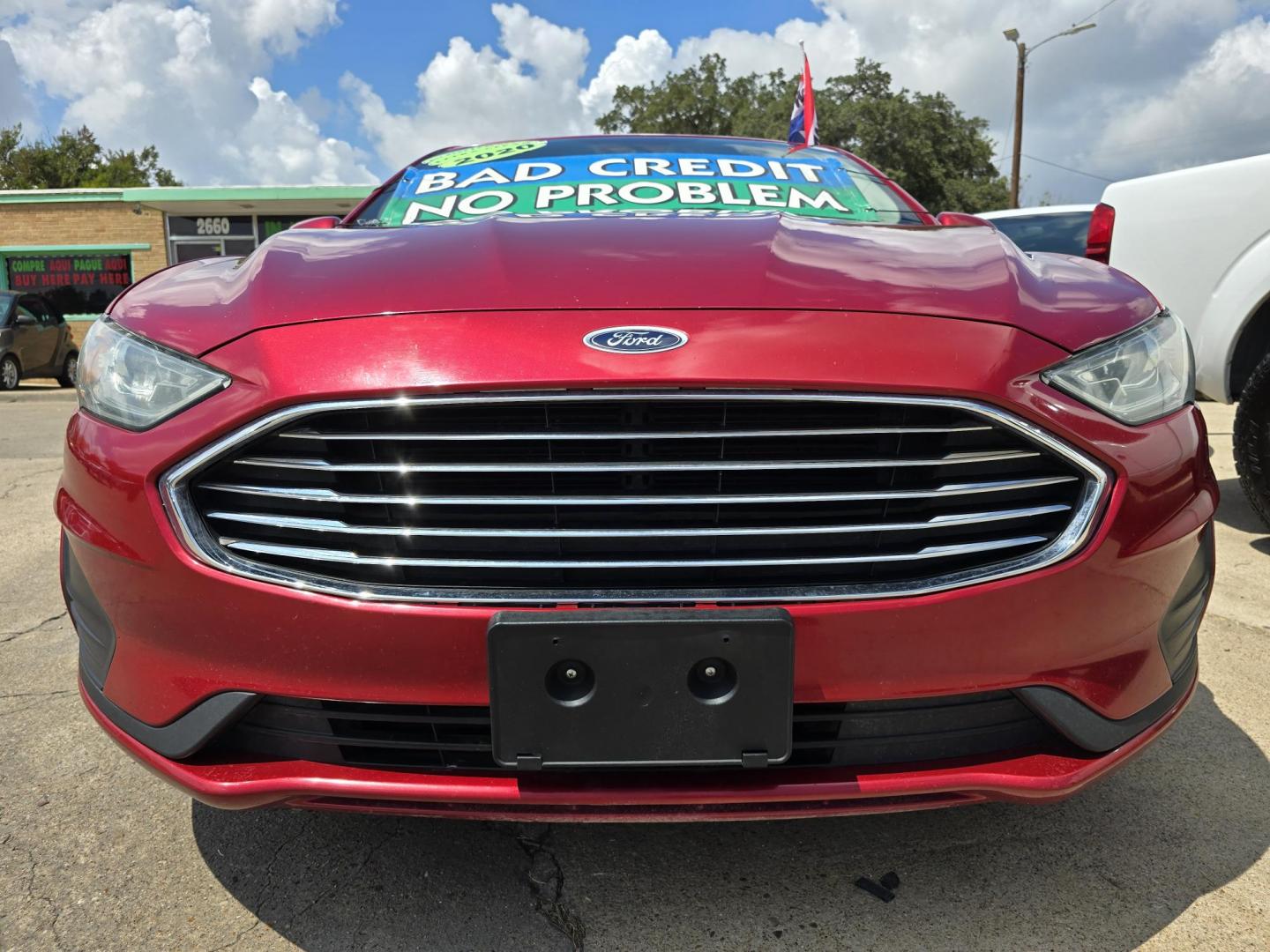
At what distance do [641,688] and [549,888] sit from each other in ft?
1.91

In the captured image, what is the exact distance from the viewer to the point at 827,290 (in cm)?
144

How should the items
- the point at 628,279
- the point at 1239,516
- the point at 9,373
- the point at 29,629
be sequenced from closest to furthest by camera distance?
the point at 628,279 → the point at 29,629 → the point at 1239,516 → the point at 9,373

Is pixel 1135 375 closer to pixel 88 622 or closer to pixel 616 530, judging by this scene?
pixel 616 530

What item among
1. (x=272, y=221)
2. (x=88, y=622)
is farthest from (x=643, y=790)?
(x=272, y=221)

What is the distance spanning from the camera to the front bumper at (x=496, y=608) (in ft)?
4.20

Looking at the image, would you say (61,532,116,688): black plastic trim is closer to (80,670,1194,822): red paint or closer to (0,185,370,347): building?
(80,670,1194,822): red paint

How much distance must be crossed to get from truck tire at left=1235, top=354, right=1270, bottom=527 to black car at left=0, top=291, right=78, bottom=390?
13.8m

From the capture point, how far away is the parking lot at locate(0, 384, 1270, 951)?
1487 millimetres

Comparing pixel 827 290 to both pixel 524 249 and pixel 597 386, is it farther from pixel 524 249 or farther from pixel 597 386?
pixel 524 249

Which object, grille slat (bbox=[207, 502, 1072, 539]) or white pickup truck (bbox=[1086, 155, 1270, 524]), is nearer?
grille slat (bbox=[207, 502, 1072, 539])

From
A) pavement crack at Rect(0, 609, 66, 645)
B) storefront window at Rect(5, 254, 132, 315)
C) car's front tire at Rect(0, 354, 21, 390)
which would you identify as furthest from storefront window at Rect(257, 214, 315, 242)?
A: pavement crack at Rect(0, 609, 66, 645)

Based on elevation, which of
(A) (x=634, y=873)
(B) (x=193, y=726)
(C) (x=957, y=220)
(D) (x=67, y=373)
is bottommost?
(D) (x=67, y=373)

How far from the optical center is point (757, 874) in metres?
1.64

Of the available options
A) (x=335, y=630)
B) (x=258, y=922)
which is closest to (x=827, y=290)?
(x=335, y=630)
